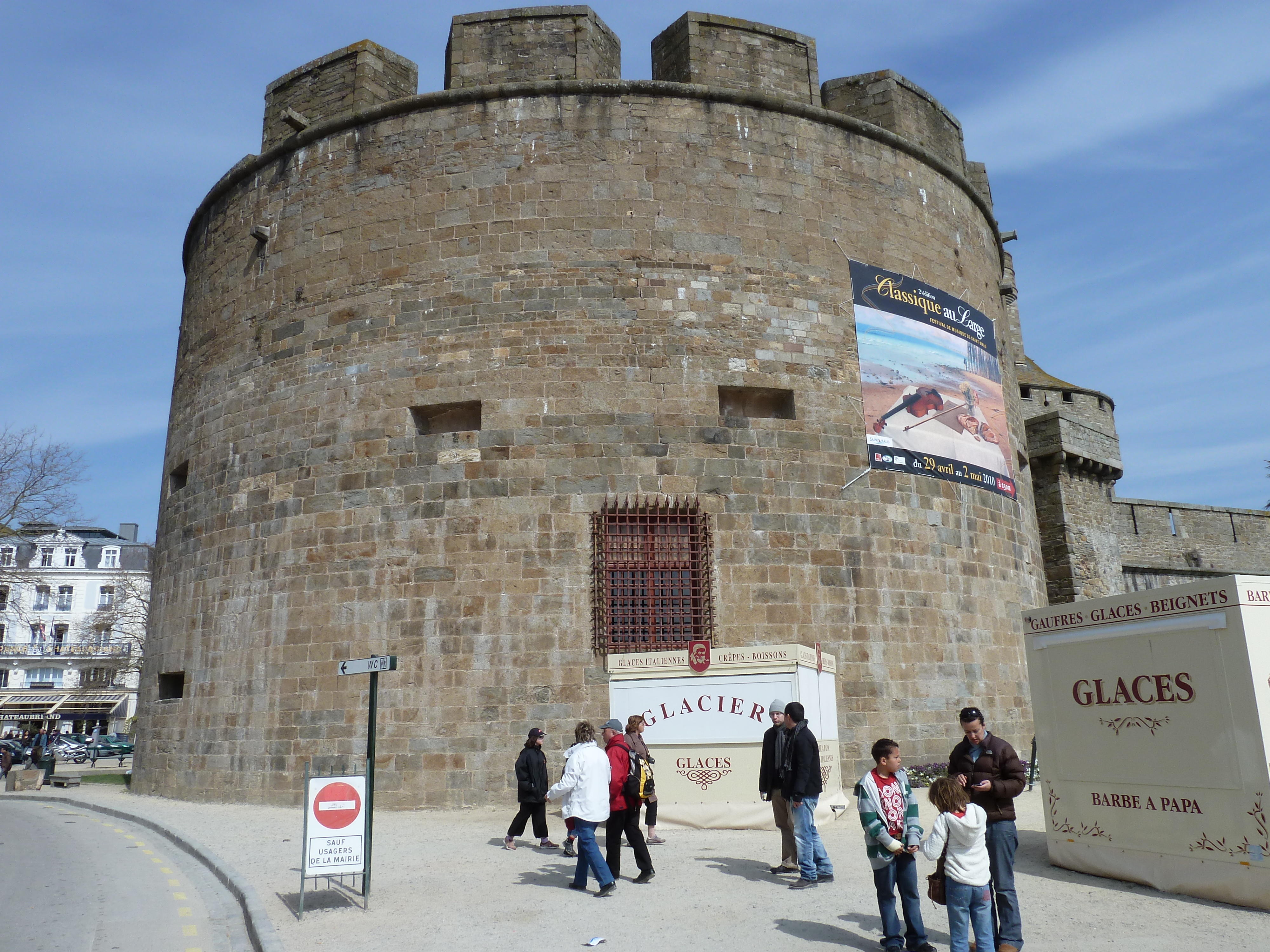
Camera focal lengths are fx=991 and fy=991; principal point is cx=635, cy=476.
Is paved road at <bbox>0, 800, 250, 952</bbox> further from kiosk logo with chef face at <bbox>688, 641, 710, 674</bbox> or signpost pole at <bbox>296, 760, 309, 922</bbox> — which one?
kiosk logo with chef face at <bbox>688, 641, 710, 674</bbox>

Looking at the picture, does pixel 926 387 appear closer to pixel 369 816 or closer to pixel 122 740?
pixel 369 816

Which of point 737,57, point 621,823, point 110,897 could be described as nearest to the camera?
point 621,823

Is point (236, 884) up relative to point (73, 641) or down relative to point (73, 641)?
down

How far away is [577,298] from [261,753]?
639 cm

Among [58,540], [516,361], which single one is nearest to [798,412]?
[516,361]

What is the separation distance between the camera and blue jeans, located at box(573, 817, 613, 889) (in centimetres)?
619

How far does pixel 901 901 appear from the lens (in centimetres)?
506

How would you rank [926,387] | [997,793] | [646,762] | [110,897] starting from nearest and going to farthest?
[997,793] → [110,897] → [646,762] → [926,387]

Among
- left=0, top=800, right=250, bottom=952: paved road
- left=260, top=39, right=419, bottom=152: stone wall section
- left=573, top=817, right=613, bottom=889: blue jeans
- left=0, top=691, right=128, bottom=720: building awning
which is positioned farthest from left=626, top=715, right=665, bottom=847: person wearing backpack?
left=0, top=691, right=128, bottom=720: building awning

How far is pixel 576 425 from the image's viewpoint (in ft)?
37.3

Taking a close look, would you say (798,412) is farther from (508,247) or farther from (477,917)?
(477,917)

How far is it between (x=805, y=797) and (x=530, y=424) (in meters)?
6.14

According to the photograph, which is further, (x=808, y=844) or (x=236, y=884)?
(x=236, y=884)

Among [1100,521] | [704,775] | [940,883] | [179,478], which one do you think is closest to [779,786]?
[940,883]
